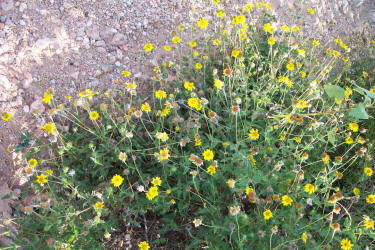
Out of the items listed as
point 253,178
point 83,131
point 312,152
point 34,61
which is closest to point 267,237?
point 253,178

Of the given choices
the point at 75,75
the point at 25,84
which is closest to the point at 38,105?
the point at 25,84

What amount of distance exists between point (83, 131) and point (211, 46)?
1.86 m

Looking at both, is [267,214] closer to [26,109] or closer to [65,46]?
[26,109]

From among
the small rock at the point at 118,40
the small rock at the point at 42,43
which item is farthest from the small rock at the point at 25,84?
the small rock at the point at 118,40

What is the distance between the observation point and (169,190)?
2420 millimetres

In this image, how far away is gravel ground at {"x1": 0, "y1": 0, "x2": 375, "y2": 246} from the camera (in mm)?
3031

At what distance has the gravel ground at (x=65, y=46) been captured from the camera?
3.03 metres

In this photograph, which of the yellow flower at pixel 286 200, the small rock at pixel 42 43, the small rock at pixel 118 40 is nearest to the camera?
the yellow flower at pixel 286 200

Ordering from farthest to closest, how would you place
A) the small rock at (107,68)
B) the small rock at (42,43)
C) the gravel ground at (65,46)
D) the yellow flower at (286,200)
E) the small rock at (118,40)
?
1. the small rock at (118,40)
2. the small rock at (107,68)
3. the small rock at (42,43)
4. the gravel ground at (65,46)
5. the yellow flower at (286,200)

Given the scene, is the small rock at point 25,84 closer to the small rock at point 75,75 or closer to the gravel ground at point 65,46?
the gravel ground at point 65,46

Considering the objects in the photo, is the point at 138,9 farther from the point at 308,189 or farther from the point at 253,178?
the point at 308,189

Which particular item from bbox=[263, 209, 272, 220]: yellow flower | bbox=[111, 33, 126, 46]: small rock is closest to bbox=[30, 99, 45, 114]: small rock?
bbox=[111, 33, 126, 46]: small rock

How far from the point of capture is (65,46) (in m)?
3.40

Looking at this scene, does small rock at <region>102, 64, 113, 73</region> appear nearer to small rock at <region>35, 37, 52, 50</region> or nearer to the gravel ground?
the gravel ground
